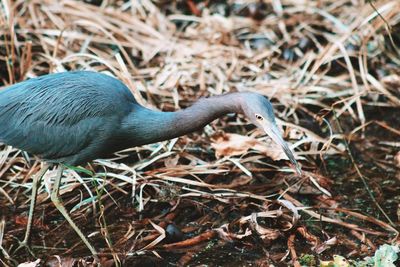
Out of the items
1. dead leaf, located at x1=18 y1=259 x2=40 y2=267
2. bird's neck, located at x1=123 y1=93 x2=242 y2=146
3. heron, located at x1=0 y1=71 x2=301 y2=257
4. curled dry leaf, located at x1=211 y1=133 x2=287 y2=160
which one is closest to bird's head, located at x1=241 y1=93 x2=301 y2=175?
bird's neck, located at x1=123 y1=93 x2=242 y2=146

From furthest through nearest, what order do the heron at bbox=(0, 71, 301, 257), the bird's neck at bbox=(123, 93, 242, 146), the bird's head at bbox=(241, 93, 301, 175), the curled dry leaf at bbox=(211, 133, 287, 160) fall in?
the curled dry leaf at bbox=(211, 133, 287, 160)
the heron at bbox=(0, 71, 301, 257)
the bird's neck at bbox=(123, 93, 242, 146)
the bird's head at bbox=(241, 93, 301, 175)

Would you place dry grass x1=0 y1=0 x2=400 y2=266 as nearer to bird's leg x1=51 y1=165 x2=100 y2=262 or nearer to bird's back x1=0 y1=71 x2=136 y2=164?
bird's leg x1=51 y1=165 x2=100 y2=262

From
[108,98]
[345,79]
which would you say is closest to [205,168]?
[108,98]

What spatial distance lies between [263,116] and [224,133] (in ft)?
4.09

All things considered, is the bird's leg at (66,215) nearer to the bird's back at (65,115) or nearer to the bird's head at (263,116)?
the bird's back at (65,115)

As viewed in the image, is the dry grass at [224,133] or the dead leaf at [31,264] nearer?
the dead leaf at [31,264]

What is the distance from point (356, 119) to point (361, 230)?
158cm

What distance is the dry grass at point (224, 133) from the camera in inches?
151

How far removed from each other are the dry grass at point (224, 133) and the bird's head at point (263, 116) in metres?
0.56

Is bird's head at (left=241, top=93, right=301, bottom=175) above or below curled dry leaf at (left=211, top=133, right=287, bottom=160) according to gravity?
above

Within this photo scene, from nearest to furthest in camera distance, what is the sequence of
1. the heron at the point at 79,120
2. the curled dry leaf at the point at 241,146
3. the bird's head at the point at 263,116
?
1. the bird's head at the point at 263,116
2. the heron at the point at 79,120
3. the curled dry leaf at the point at 241,146

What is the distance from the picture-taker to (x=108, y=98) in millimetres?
3781

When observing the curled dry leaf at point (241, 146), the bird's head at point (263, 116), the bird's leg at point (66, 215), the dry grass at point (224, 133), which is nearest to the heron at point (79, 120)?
the bird's leg at point (66, 215)

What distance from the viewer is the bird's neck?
362cm
